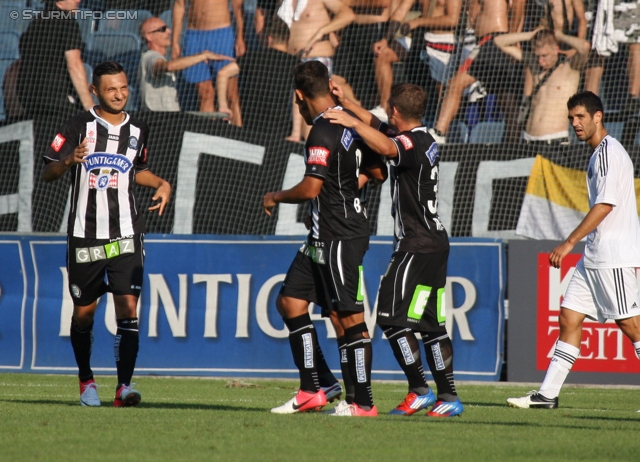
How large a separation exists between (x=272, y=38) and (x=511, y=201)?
406cm

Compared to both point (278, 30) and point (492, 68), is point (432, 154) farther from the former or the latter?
point (278, 30)

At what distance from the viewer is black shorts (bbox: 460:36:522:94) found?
13.0 meters

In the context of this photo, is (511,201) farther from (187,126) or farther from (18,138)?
(18,138)

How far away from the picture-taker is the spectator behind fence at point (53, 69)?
13.2m

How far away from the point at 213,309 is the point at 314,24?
472 centimetres

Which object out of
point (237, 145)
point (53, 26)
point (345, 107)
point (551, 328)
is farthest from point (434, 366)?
point (53, 26)

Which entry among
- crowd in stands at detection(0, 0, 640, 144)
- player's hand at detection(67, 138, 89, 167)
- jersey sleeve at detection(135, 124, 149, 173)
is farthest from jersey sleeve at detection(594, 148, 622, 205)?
crowd in stands at detection(0, 0, 640, 144)

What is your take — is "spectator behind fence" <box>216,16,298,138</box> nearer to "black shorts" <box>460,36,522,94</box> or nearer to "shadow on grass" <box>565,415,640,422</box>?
"black shorts" <box>460,36,522,94</box>

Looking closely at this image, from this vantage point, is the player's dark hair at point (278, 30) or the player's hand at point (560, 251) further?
the player's dark hair at point (278, 30)

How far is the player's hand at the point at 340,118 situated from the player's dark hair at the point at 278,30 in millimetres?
8025

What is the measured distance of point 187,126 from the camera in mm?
12742

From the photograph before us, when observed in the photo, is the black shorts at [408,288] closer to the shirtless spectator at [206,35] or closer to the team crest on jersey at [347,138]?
the team crest on jersey at [347,138]

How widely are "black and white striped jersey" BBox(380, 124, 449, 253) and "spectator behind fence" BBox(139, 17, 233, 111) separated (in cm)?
754

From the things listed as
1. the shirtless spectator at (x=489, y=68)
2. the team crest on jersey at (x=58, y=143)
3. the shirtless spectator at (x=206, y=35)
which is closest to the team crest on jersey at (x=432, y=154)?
the team crest on jersey at (x=58, y=143)
